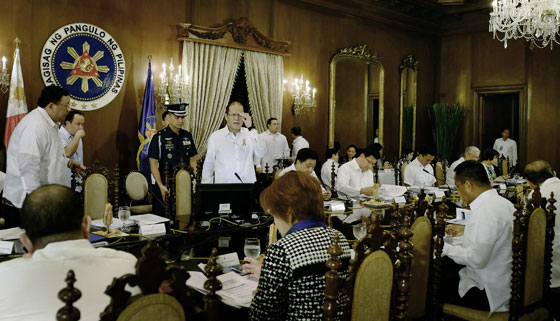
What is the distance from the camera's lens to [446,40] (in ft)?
38.3

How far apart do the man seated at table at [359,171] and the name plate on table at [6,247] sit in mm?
3528

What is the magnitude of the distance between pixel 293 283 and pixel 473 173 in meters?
1.72

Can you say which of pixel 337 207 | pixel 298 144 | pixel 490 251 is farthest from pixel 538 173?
pixel 298 144

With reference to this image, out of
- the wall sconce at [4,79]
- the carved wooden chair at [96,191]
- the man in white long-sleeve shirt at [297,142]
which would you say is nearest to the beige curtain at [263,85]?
the man in white long-sleeve shirt at [297,142]

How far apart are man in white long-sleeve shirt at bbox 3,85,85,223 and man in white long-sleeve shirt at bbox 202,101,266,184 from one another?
4.89ft

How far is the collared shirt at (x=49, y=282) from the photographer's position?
1225 mm

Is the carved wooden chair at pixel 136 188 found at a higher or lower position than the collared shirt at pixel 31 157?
lower

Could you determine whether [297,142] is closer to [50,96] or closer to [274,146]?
[274,146]

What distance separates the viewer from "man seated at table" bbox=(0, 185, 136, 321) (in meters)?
1.23

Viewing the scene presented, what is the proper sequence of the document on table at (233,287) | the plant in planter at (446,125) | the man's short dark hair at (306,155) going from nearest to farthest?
the document on table at (233,287), the man's short dark hair at (306,155), the plant in planter at (446,125)

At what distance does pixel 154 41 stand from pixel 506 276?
5.88 m

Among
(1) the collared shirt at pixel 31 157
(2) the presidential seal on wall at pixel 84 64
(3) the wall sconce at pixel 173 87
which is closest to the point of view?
(1) the collared shirt at pixel 31 157

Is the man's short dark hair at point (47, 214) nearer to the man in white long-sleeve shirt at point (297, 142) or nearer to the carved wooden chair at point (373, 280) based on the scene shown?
the carved wooden chair at point (373, 280)

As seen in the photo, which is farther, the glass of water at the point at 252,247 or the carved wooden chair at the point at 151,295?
the glass of water at the point at 252,247
